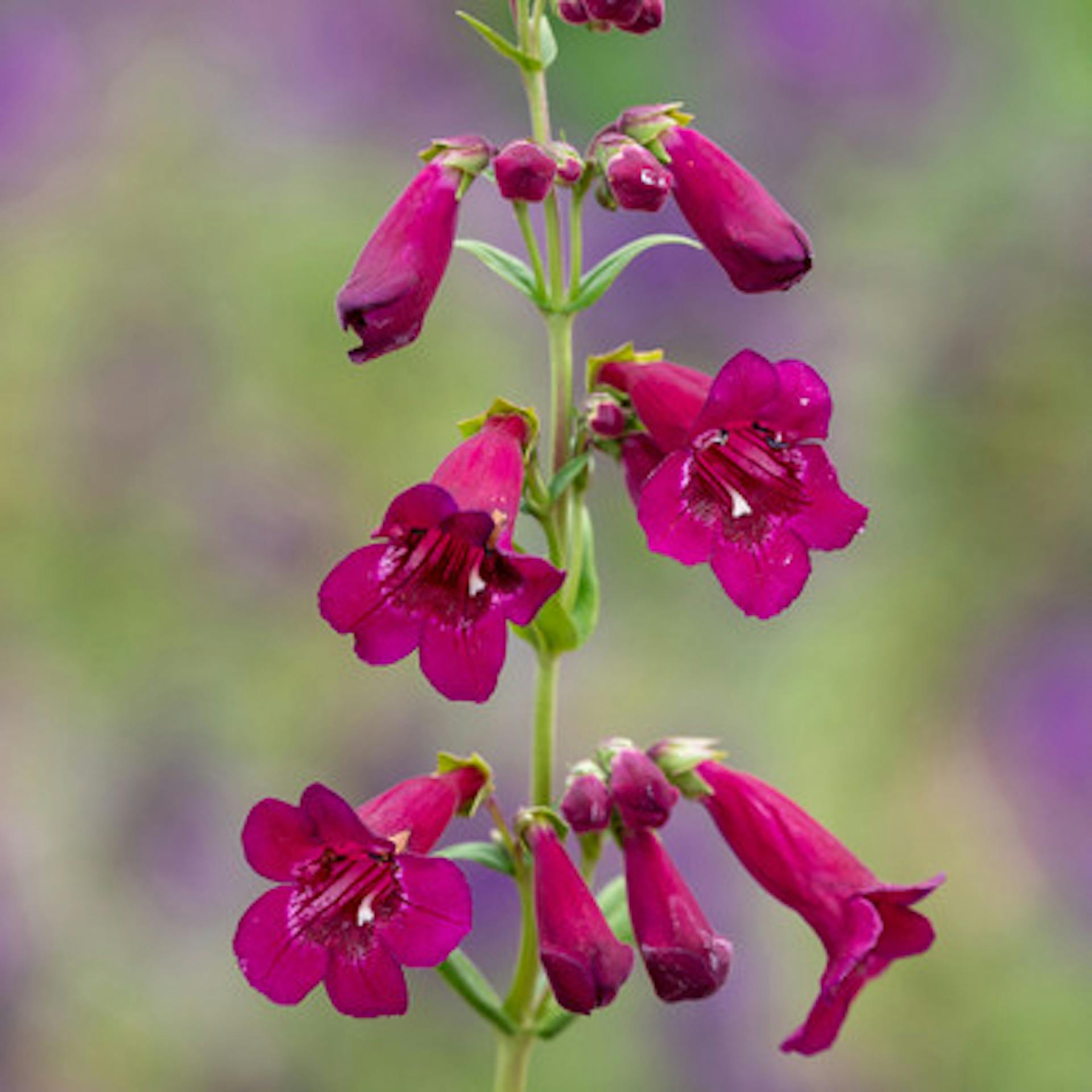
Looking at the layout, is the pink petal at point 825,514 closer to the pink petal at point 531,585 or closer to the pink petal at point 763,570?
the pink petal at point 763,570

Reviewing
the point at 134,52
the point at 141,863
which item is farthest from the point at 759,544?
the point at 134,52

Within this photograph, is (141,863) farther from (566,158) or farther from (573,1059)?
(566,158)

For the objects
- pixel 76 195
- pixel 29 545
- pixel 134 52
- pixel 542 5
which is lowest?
pixel 29 545

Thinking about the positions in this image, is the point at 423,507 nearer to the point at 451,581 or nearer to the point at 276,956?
the point at 451,581

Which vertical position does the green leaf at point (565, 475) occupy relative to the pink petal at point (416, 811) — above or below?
above

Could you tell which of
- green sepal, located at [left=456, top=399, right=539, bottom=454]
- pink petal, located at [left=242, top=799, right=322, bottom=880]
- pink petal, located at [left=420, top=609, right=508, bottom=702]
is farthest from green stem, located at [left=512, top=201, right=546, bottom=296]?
pink petal, located at [left=242, top=799, right=322, bottom=880]

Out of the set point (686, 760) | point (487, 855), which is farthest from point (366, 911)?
point (686, 760)

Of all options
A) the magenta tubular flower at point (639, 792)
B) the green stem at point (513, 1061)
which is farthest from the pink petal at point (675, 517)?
the green stem at point (513, 1061)
